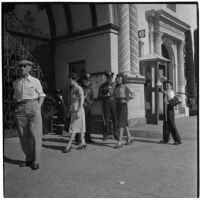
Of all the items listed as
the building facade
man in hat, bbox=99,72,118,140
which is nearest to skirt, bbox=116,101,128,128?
man in hat, bbox=99,72,118,140

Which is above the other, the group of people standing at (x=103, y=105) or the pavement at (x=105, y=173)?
the group of people standing at (x=103, y=105)

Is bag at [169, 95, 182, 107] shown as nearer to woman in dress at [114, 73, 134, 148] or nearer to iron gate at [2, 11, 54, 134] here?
woman in dress at [114, 73, 134, 148]

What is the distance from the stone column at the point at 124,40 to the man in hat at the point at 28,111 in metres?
3.46

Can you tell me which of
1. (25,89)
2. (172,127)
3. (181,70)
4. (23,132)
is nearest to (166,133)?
(172,127)

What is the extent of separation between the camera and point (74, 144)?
5562 mm

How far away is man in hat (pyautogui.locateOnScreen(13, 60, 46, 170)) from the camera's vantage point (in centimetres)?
369

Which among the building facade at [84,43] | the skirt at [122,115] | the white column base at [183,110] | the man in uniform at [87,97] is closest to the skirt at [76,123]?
the man in uniform at [87,97]

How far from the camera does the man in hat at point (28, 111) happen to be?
369 cm

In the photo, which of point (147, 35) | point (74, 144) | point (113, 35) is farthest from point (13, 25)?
point (147, 35)

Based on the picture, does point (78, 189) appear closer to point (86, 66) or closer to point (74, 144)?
point (74, 144)

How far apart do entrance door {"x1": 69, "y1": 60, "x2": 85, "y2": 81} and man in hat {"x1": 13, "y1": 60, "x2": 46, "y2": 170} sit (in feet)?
8.40

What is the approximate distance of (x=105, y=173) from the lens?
11.6ft

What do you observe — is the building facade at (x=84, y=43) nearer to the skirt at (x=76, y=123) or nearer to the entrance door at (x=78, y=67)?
the entrance door at (x=78, y=67)

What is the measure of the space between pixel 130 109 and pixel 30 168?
378cm
